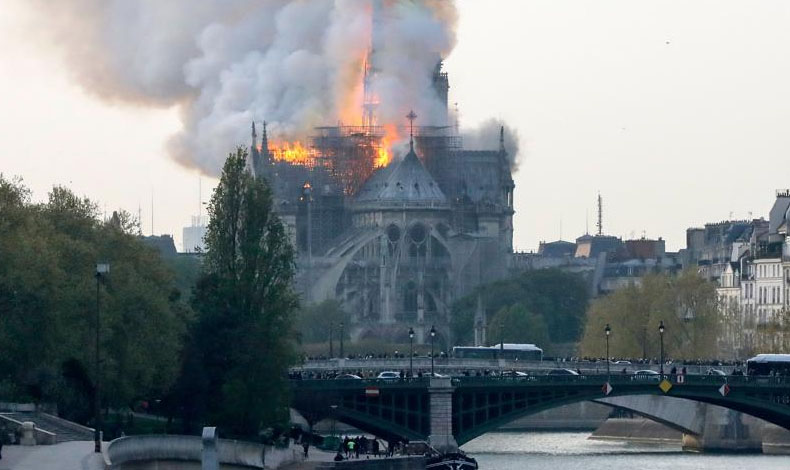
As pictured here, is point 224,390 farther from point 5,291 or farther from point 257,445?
point 5,291

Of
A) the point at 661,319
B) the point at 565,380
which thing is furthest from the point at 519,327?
the point at 565,380

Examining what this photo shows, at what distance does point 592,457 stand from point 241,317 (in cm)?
2416

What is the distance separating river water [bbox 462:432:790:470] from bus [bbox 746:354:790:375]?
3.72m

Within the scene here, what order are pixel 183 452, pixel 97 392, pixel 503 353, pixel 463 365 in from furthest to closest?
1. pixel 503 353
2. pixel 463 365
3. pixel 183 452
4. pixel 97 392

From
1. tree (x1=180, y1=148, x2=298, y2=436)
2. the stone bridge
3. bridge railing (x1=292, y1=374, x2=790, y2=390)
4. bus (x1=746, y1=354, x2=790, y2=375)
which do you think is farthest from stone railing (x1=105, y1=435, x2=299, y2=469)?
bus (x1=746, y1=354, x2=790, y2=375)

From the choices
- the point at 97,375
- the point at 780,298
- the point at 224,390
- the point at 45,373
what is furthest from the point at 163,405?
the point at 780,298

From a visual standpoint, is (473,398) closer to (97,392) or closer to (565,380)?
(565,380)

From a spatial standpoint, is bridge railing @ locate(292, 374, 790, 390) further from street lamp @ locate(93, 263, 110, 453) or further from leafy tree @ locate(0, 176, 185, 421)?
street lamp @ locate(93, 263, 110, 453)

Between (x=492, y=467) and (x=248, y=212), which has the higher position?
(x=248, y=212)

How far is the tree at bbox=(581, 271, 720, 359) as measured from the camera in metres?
160

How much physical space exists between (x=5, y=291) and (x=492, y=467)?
28145mm

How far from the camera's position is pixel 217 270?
100 m

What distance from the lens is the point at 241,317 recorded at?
3831 inches

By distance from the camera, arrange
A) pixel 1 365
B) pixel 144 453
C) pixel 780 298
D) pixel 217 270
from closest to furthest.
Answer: pixel 144 453
pixel 1 365
pixel 217 270
pixel 780 298
